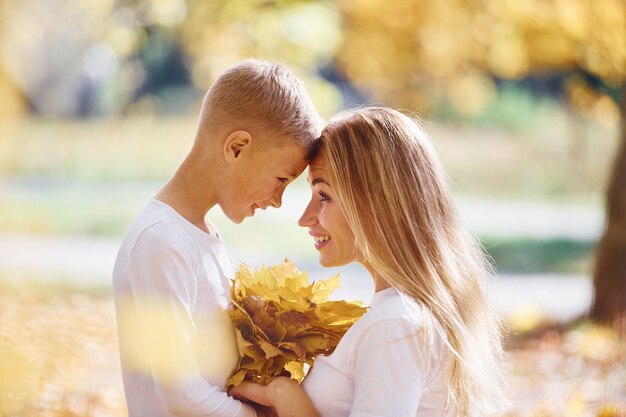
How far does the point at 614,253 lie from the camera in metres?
5.95

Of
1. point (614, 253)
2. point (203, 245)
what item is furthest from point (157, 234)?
point (614, 253)

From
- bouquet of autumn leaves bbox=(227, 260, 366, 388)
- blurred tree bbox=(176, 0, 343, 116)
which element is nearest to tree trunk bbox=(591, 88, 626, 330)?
blurred tree bbox=(176, 0, 343, 116)

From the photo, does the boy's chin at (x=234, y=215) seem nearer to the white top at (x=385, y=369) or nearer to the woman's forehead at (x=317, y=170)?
the woman's forehead at (x=317, y=170)

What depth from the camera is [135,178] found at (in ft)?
39.4

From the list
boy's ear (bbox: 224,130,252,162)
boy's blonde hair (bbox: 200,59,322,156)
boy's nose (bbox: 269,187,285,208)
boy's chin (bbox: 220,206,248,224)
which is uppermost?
boy's blonde hair (bbox: 200,59,322,156)

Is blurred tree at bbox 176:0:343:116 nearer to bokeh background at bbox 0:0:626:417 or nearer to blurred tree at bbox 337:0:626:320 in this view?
bokeh background at bbox 0:0:626:417

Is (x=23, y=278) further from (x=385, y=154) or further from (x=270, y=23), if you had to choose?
(x=385, y=154)

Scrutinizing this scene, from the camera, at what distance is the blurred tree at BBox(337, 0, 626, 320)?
19.9 feet

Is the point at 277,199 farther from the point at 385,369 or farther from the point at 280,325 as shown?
the point at 385,369

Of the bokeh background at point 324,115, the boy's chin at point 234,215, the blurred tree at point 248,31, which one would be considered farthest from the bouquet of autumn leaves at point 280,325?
the blurred tree at point 248,31

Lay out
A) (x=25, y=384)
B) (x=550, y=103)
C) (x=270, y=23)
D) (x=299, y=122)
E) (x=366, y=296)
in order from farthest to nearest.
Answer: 1. (x=550, y=103)
2. (x=270, y=23)
3. (x=366, y=296)
4. (x=25, y=384)
5. (x=299, y=122)

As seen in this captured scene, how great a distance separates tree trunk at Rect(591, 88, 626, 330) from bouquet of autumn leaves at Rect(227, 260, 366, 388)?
4033mm

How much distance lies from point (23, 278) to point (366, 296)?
2.82m

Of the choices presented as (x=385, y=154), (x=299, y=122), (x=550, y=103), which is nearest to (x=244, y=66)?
(x=299, y=122)
